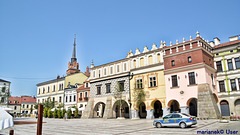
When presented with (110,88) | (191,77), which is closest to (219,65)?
(191,77)

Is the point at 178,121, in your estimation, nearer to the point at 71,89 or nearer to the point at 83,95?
the point at 83,95

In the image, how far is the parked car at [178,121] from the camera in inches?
700

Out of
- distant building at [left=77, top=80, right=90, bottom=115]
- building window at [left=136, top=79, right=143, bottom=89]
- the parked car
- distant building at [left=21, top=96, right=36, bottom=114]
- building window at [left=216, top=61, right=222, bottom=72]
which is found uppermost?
building window at [left=216, top=61, right=222, bottom=72]

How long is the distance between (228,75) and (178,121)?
19.1 m

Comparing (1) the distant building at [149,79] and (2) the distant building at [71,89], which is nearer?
(1) the distant building at [149,79]

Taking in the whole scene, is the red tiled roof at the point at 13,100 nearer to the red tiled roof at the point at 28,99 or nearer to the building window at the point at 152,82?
the red tiled roof at the point at 28,99

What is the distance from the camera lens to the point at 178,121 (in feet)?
60.2

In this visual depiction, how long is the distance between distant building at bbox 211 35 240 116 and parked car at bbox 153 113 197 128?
54.2ft

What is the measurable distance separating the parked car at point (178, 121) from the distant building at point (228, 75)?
16511mm

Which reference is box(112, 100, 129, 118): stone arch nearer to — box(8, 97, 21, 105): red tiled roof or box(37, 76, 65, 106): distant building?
box(37, 76, 65, 106): distant building

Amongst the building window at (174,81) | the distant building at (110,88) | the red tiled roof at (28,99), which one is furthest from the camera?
the red tiled roof at (28,99)

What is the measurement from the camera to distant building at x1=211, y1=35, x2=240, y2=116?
3105 cm

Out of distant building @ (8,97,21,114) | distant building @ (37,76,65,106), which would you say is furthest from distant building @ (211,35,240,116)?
distant building @ (8,97,21,114)

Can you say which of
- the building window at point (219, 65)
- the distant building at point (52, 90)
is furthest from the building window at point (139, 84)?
the distant building at point (52, 90)
